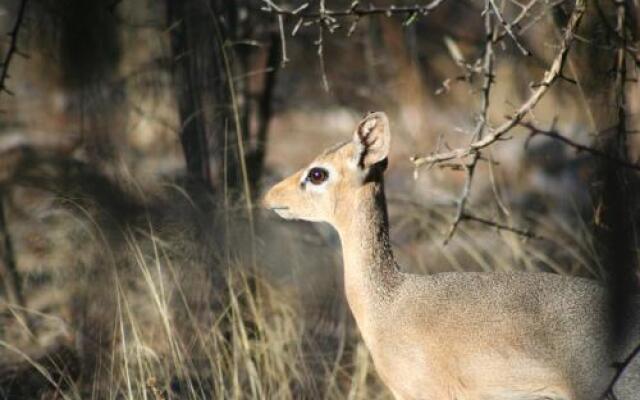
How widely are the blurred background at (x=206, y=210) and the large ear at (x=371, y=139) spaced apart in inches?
8.0

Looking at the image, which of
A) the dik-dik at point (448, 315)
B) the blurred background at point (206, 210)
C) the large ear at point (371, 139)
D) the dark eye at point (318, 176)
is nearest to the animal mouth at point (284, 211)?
the dik-dik at point (448, 315)

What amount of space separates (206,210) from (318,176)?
1.06 meters

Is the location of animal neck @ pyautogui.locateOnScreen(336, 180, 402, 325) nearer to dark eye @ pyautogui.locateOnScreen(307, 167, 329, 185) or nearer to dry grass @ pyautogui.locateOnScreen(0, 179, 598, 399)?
dark eye @ pyautogui.locateOnScreen(307, 167, 329, 185)

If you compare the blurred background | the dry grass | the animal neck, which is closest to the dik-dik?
the animal neck

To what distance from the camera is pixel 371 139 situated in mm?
3963

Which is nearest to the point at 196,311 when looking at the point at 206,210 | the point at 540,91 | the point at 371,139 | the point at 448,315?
the point at 206,210

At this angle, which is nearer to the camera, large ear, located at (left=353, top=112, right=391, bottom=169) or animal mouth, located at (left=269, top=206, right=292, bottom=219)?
large ear, located at (left=353, top=112, right=391, bottom=169)

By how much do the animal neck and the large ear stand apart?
3.9 inches

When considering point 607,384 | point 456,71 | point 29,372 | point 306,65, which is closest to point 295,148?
point 306,65

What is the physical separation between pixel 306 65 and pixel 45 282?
4351mm

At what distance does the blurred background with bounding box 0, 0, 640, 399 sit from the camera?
14.0 ft

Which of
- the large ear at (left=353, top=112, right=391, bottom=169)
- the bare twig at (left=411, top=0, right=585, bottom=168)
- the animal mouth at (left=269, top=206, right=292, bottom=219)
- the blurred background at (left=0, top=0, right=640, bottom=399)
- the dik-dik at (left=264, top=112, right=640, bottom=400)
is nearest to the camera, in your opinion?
the dik-dik at (left=264, top=112, right=640, bottom=400)

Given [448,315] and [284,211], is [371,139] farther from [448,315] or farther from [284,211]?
[448,315]

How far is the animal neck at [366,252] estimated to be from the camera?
3920 millimetres
